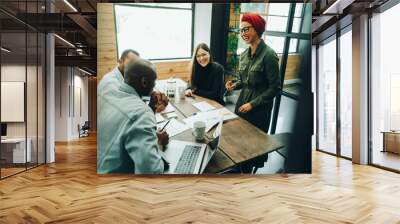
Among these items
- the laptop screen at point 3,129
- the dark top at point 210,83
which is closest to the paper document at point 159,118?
the dark top at point 210,83

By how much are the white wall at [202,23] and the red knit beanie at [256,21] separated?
1.99 ft

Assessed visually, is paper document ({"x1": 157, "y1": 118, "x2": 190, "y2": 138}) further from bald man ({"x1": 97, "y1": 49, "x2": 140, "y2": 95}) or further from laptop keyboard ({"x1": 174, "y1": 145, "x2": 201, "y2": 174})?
bald man ({"x1": 97, "y1": 49, "x2": 140, "y2": 95})

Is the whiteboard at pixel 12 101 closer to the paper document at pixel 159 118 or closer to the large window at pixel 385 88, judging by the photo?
the paper document at pixel 159 118

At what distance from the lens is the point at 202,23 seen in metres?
6.32

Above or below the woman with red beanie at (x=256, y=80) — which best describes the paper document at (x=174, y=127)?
below

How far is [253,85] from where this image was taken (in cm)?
619

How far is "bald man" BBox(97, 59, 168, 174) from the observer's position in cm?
606

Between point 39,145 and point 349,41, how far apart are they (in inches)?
295

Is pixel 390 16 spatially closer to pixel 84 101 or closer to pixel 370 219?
pixel 370 219

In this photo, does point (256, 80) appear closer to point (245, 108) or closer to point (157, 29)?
point (245, 108)

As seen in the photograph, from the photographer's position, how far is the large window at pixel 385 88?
7113 mm

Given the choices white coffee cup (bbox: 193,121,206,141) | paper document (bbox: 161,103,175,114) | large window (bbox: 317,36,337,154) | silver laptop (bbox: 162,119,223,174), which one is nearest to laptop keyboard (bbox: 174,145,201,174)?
silver laptop (bbox: 162,119,223,174)

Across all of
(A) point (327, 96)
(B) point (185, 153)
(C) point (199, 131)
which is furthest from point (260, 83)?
(A) point (327, 96)

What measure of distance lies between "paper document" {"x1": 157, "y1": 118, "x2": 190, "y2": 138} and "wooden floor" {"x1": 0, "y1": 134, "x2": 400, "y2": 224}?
2.58 ft
